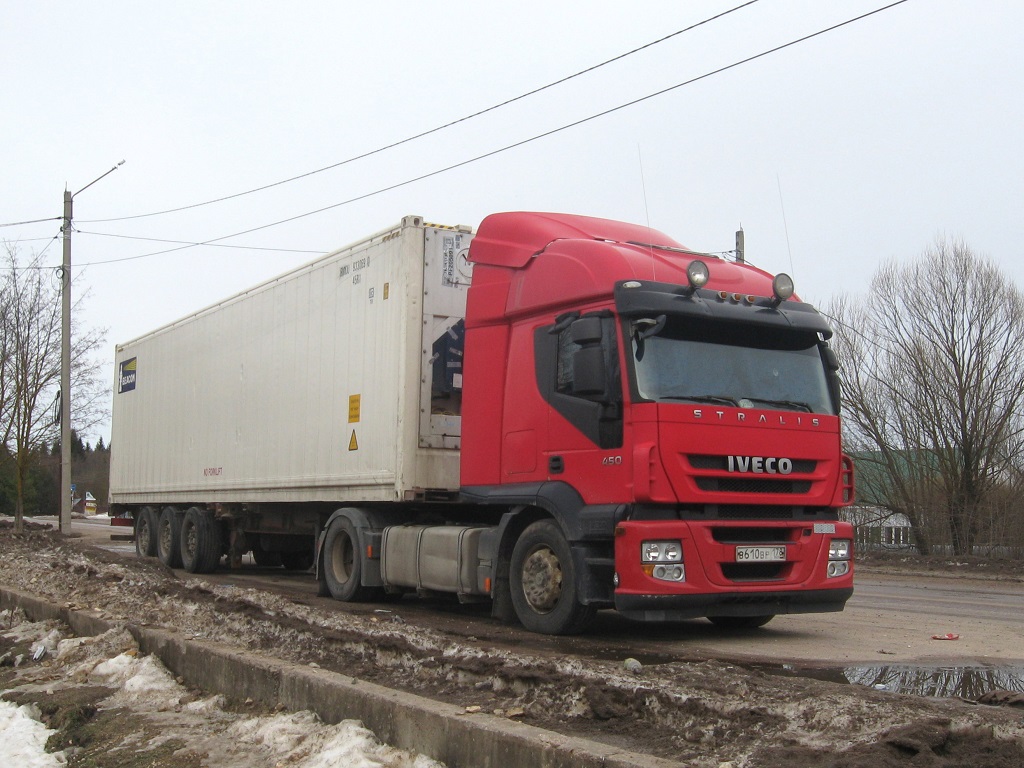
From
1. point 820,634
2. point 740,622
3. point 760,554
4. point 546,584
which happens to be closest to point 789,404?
point 760,554

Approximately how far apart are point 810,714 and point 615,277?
4312 millimetres

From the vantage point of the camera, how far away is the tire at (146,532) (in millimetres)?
18109

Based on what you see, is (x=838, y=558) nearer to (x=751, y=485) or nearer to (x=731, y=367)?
(x=751, y=485)

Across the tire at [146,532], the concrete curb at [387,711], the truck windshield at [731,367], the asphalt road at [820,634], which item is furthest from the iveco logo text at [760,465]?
the tire at [146,532]

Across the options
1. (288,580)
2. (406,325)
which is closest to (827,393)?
(406,325)

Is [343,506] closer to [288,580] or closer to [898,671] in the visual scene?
[288,580]

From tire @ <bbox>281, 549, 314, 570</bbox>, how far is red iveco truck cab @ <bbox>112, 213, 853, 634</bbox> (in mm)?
4108

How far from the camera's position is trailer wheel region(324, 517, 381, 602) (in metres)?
→ 11.6

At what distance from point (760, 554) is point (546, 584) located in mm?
1725

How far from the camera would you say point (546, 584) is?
8672mm

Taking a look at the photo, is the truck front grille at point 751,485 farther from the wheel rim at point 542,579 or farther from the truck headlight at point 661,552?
the wheel rim at point 542,579

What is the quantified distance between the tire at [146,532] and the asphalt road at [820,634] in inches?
217

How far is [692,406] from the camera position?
799cm

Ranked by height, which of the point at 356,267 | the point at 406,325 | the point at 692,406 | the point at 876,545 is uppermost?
the point at 356,267
